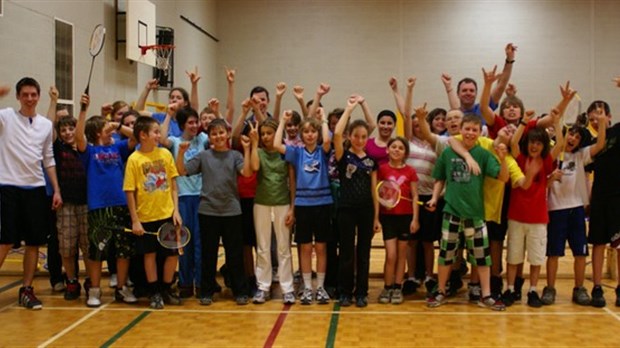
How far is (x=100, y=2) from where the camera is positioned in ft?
35.2

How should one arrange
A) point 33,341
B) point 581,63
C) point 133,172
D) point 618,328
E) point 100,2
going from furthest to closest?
point 581,63
point 100,2
point 133,172
point 618,328
point 33,341

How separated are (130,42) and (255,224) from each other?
642cm

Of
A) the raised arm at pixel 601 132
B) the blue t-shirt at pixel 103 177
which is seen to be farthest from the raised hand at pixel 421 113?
the blue t-shirt at pixel 103 177

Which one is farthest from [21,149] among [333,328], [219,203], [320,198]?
[333,328]

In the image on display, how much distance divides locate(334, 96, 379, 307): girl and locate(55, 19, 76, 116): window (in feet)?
16.9

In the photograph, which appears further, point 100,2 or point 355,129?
point 100,2

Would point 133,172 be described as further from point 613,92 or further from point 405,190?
point 613,92

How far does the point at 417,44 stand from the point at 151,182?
11801 mm

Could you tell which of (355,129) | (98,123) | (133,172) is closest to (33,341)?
(133,172)

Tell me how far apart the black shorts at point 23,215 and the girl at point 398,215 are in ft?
10.6

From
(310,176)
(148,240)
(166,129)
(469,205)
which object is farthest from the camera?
(166,129)

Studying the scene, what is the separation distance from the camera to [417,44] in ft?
53.2

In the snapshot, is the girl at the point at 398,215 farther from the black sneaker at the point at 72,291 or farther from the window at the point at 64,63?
the window at the point at 64,63

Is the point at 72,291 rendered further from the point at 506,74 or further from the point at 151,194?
the point at 506,74
